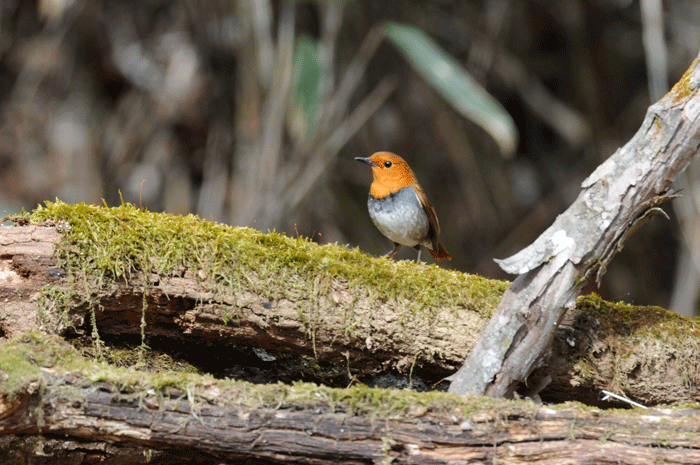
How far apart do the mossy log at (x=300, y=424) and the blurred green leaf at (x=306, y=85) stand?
3.11m

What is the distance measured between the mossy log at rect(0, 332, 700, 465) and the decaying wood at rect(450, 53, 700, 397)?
0.32 meters

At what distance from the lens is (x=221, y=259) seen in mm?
2504

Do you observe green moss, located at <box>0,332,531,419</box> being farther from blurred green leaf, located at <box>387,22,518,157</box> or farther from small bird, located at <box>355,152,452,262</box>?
blurred green leaf, located at <box>387,22,518,157</box>

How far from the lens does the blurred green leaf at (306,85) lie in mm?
4789

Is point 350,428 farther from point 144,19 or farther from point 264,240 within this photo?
point 144,19

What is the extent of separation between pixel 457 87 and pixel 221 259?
2.36 metres

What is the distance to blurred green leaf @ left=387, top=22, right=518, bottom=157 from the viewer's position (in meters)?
3.85

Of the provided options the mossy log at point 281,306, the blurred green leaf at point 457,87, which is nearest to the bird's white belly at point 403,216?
the blurred green leaf at point 457,87

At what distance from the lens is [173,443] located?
75.8 inches

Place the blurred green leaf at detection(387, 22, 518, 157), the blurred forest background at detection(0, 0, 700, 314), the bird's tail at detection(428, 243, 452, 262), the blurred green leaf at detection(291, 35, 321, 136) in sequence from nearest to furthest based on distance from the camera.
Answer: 1. the blurred green leaf at detection(387, 22, 518, 157)
2. the bird's tail at detection(428, 243, 452, 262)
3. the blurred green leaf at detection(291, 35, 321, 136)
4. the blurred forest background at detection(0, 0, 700, 314)

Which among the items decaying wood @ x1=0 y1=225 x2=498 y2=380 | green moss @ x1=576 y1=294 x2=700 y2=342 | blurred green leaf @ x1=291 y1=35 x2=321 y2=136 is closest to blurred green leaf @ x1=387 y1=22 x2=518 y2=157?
blurred green leaf @ x1=291 y1=35 x2=321 y2=136

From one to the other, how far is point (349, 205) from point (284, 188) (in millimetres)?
1430

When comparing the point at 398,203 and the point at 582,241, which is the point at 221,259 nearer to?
the point at 582,241

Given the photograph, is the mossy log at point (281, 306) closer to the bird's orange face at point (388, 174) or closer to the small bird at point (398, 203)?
the small bird at point (398, 203)
